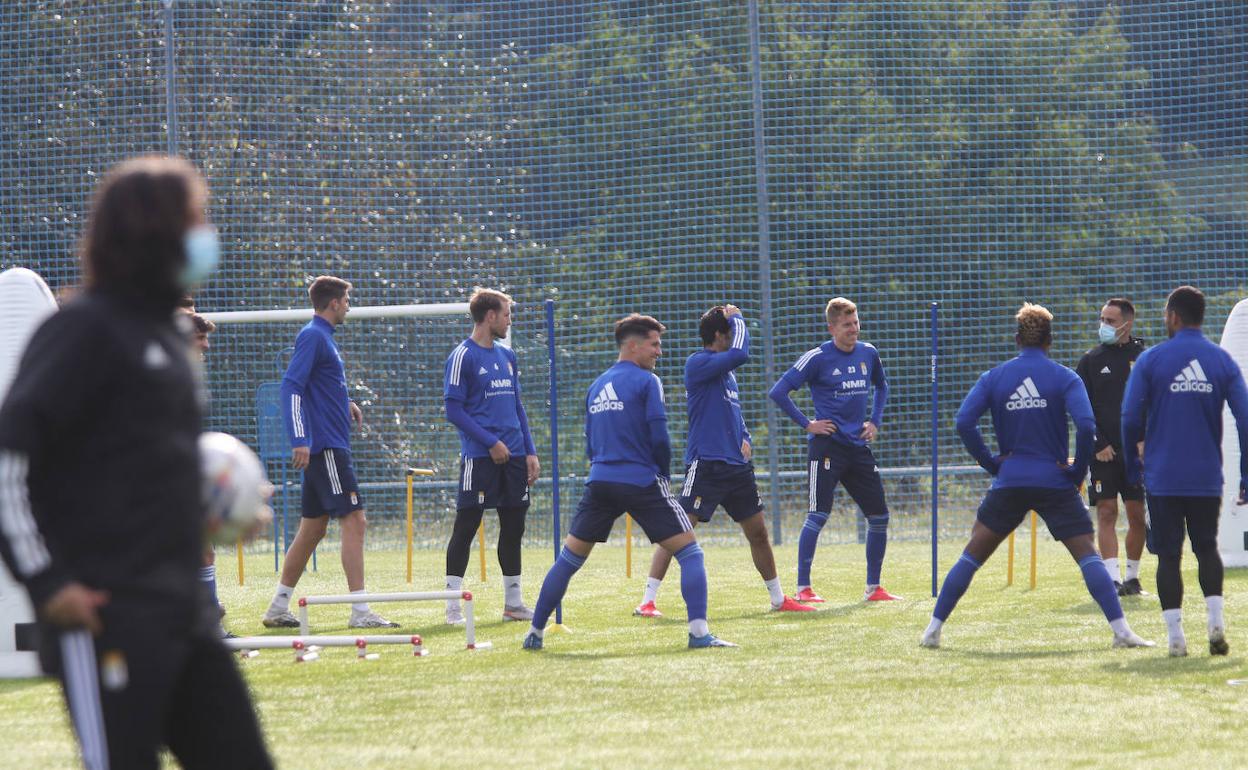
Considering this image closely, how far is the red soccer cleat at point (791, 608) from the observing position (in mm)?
9938

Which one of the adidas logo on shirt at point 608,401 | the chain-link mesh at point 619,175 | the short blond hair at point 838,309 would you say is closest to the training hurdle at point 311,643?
the adidas logo on shirt at point 608,401

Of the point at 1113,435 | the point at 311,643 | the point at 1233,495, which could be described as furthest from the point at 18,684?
the point at 1233,495

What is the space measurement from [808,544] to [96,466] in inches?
308

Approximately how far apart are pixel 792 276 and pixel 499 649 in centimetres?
1035

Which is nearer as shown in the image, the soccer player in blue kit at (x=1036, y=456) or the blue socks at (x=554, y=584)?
the soccer player in blue kit at (x=1036, y=456)

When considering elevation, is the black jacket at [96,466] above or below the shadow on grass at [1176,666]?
above

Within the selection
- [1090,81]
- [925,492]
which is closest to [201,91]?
[925,492]

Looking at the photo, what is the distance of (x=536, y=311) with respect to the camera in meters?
18.3

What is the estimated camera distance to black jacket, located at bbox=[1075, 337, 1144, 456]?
10.3 m

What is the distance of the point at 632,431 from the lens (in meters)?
8.06

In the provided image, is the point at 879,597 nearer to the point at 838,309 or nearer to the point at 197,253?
the point at 838,309

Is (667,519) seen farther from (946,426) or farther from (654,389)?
(946,426)

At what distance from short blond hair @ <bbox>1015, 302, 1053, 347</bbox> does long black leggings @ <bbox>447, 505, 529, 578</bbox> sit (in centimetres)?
320

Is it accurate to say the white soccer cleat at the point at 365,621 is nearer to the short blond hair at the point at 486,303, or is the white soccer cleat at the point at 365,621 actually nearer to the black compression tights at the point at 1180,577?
the short blond hair at the point at 486,303
